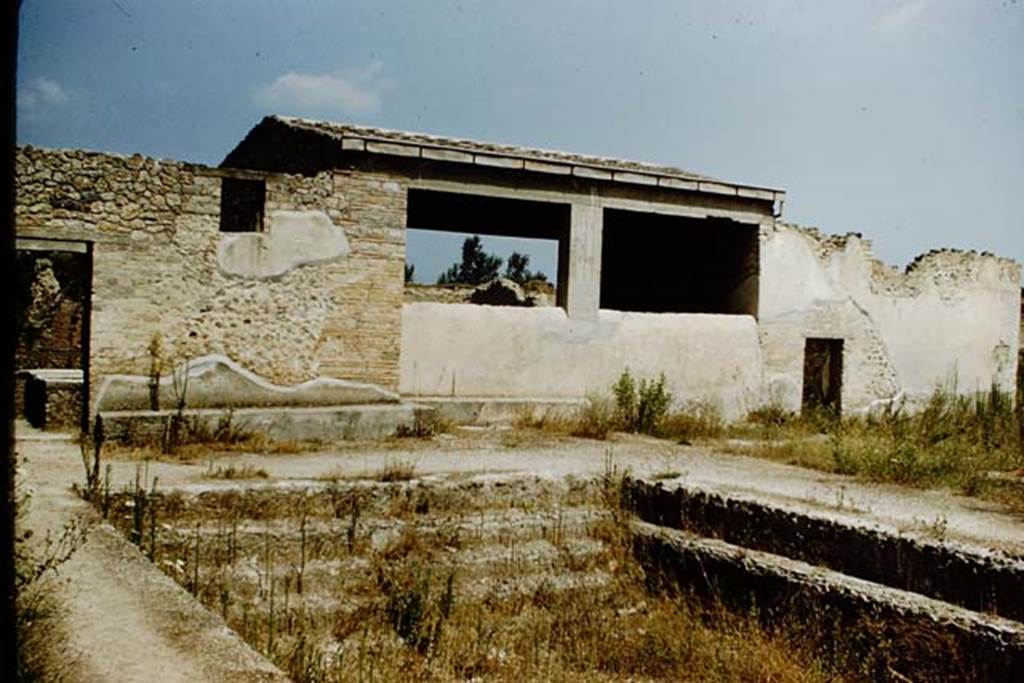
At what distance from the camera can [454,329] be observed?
11.3m

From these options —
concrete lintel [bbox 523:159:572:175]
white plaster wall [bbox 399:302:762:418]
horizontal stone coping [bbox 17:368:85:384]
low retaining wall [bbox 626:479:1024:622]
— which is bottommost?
low retaining wall [bbox 626:479:1024:622]

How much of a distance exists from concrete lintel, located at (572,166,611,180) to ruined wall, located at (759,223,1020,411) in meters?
2.79

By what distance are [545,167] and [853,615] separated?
7.46 meters

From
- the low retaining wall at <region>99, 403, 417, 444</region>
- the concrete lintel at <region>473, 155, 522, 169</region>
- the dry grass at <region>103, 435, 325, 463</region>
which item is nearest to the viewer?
the dry grass at <region>103, 435, 325, 463</region>

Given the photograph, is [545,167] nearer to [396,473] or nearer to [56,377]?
[396,473]

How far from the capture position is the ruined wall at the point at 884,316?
43.9 ft

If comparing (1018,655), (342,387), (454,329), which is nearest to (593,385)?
(454,329)

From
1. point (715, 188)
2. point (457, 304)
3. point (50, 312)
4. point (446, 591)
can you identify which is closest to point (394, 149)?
point (457, 304)

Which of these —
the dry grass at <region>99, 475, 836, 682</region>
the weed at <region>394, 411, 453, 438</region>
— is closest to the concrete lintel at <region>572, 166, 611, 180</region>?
the weed at <region>394, 411, 453, 438</region>

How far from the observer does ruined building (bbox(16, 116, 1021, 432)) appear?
912 cm

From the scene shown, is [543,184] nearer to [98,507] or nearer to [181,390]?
[181,390]

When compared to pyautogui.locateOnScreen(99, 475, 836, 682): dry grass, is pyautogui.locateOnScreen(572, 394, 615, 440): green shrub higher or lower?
higher

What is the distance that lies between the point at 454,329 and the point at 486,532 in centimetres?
450

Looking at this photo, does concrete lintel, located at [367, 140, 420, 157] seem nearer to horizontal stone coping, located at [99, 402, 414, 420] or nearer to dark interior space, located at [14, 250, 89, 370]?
horizontal stone coping, located at [99, 402, 414, 420]
